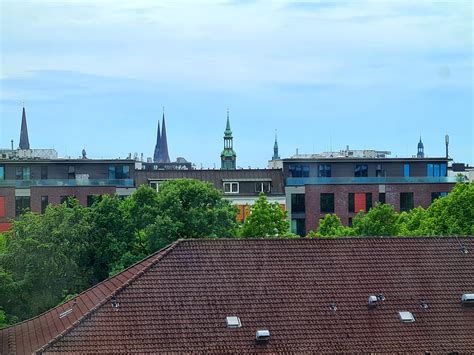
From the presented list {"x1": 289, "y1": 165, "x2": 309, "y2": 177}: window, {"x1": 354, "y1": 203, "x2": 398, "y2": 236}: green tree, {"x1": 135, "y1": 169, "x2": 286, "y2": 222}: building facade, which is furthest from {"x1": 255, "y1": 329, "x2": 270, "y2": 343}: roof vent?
{"x1": 289, "y1": 165, "x2": 309, "y2": 177}: window

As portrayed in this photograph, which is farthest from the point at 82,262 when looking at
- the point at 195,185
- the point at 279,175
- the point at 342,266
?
the point at 279,175

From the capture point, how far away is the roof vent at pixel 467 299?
4141 centimetres

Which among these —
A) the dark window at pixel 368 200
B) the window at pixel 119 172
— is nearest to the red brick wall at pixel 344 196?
the dark window at pixel 368 200

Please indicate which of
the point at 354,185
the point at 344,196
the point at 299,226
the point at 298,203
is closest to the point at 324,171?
the point at 354,185

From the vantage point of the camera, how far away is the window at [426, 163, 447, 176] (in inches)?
4058

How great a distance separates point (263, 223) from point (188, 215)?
7526 millimetres

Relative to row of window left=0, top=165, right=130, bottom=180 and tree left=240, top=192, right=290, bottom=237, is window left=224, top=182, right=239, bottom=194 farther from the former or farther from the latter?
tree left=240, top=192, right=290, bottom=237

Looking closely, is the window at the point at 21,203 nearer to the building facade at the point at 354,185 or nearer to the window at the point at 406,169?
the building facade at the point at 354,185

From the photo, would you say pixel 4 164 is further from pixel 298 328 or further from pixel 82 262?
pixel 298 328

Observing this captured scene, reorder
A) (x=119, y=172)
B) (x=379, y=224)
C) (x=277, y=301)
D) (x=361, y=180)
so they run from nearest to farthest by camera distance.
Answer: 1. (x=277, y=301)
2. (x=379, y=224)
3. (x=119, y=172)
4. (x=361, y=180)

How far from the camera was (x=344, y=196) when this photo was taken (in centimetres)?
9850

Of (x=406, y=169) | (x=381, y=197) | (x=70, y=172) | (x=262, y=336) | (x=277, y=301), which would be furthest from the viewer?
(x=406, y=169)

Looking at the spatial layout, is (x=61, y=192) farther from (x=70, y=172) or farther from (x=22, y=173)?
(x=22, y=173)

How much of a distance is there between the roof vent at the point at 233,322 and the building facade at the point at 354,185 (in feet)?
197
